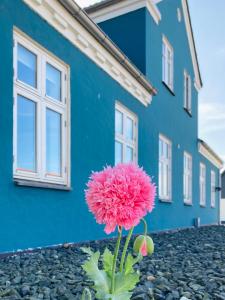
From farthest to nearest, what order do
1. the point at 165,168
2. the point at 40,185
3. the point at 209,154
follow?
the point at 209,154
the point at 165,168
the point at 40,185

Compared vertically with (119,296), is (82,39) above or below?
above

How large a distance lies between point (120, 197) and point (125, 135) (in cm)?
619

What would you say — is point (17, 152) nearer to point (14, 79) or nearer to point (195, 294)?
point (14, 79)

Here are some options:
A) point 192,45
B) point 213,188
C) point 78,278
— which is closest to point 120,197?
point 78,278

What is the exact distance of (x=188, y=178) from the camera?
13.3 metres

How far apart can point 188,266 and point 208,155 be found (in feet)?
45.8

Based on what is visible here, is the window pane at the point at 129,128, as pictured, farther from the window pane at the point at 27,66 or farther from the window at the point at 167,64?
the window pane at the point at 27,66

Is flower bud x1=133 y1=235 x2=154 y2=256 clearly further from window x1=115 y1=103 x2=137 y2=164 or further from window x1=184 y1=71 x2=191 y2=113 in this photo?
window x1=184 y1=71 x2=191 y2=113

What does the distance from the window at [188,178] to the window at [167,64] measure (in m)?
3.05

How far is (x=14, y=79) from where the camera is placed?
3971 mm

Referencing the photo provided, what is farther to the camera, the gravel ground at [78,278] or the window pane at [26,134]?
the window pane at [26,134]

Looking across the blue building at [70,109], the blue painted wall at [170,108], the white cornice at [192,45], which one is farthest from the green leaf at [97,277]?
the white cornice at [192,45]

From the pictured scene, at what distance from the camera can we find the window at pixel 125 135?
6988 mm

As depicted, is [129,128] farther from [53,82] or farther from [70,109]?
[53,82]
